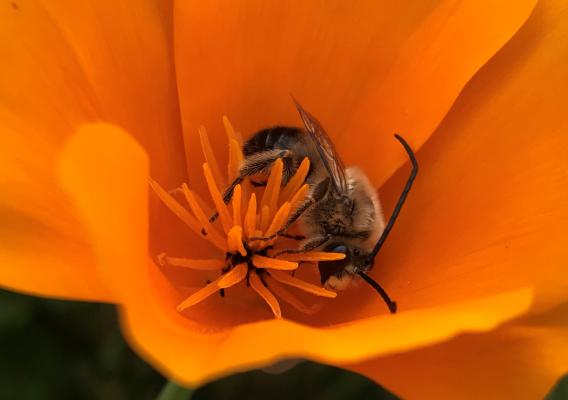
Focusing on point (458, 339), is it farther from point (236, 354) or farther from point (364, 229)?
point (236, 354)

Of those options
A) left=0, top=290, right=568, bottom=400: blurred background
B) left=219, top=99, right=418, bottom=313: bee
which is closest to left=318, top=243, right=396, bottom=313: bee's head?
left=219, top=99, right=418, bottom=313: bee

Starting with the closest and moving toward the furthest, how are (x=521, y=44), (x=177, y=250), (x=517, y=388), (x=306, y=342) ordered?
(x=306, y=342), (x=517, y=388), (x=521, y=44), (x=177, y=250)

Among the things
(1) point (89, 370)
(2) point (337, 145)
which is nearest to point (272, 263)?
(2) point (337, 145)

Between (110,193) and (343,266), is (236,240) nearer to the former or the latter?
(343,266)

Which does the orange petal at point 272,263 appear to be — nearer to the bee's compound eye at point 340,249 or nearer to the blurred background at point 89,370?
the bee's compound eye at point 340,249

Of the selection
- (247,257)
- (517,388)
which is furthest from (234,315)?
(517,388)

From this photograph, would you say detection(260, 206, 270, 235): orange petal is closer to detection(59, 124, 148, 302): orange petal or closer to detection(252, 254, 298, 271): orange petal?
detection(252, 254, 298, 271): orange petal
